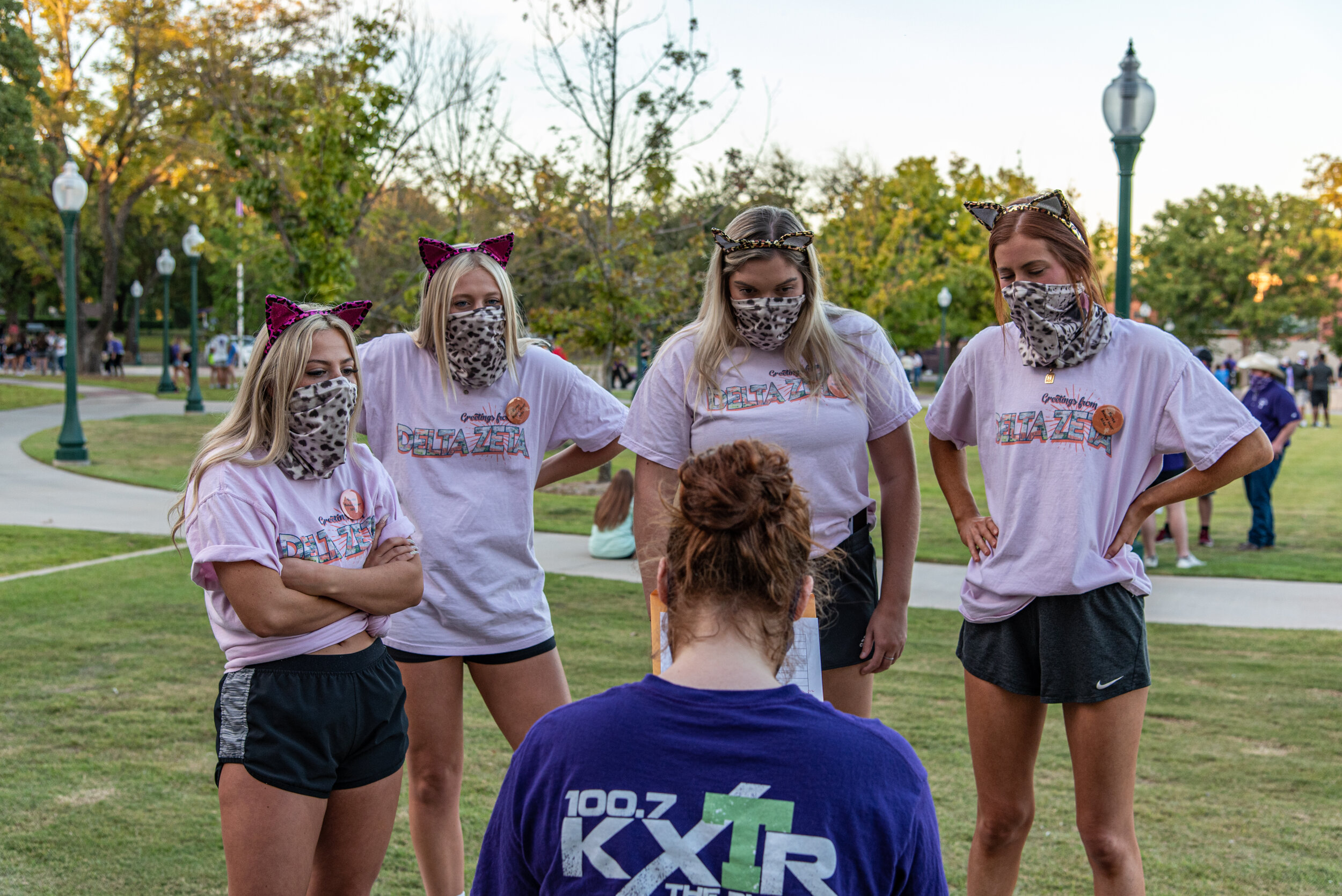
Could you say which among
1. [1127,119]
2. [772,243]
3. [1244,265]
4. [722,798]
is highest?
[1244,265]

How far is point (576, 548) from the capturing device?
10.9 m

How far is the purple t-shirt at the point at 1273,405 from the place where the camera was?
11.6 meters

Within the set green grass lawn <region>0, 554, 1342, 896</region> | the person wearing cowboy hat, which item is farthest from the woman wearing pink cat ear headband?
the person wearing cowboy hat

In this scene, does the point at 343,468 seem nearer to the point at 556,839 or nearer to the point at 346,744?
the point at 346,744

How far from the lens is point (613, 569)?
9938 millimetres

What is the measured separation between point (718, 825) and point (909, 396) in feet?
6.21

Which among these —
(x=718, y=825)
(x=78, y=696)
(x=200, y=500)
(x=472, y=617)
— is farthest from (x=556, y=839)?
(x=78, y=696)

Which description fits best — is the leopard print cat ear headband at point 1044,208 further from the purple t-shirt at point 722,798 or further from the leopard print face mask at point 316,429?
the purple t-shirt at point 722,798

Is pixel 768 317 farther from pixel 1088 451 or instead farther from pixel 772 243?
pixel 1088 451

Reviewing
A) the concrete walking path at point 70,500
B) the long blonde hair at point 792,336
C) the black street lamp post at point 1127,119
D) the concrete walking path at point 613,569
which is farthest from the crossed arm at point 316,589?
the black street lamp post at point 1127,119

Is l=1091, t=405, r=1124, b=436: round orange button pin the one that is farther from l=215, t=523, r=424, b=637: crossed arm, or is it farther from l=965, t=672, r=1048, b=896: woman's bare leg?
l=215, t=523, r=424, b=637: crossed arm

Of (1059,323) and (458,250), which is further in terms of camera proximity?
(458,250)

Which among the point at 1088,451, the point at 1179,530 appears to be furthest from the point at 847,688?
the point at 1179,530

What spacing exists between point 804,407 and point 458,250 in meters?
1.20
